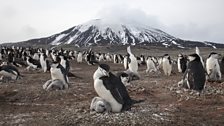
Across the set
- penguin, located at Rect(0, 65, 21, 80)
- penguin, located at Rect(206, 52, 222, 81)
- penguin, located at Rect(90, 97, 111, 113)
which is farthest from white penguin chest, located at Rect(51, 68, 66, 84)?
penguin, located at Rect(206, 52, 222, 81)

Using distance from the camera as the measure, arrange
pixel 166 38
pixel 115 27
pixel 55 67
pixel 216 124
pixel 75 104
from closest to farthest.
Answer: pixel 216 124
pixel 75 104
pixel 55 67
pixel 166 38
pixel 115 27

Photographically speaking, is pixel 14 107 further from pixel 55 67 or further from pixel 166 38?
pixel 166 38

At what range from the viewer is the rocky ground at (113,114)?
970 centimetres

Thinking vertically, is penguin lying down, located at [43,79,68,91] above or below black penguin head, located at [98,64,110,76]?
below

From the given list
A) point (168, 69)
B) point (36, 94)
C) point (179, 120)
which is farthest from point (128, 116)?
point (168, 69)

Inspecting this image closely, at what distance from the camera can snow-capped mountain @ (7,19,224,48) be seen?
142250 mm

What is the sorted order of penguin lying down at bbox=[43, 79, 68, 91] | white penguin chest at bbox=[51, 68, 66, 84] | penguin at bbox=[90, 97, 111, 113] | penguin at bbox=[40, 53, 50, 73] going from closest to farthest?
1. penguin at bbox=[90, 97, 111, 113]
2. penguin lying down at bbox=[43, 79, 68, 91]
3. white penguin chest at bbox=[51, 68, 66, 84]
4. penguin at bbox=[40, 53, 50, 73]

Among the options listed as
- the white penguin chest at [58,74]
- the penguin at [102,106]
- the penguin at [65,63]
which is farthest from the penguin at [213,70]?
the penguin at [65,63]

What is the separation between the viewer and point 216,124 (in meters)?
9.66

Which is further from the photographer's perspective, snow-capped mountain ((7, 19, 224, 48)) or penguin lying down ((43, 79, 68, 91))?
snow-capped mountain ((7, 19, 224, 48))

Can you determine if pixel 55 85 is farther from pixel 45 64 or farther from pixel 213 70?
pixel 45 64

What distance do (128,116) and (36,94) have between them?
581 cm

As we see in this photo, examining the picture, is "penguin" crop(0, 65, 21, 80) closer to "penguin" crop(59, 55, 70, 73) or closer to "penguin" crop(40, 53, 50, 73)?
"penguin" crop(59, 55, 70, 73)

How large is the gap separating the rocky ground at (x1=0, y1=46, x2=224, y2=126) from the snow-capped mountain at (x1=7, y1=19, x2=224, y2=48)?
12247 centimetres
